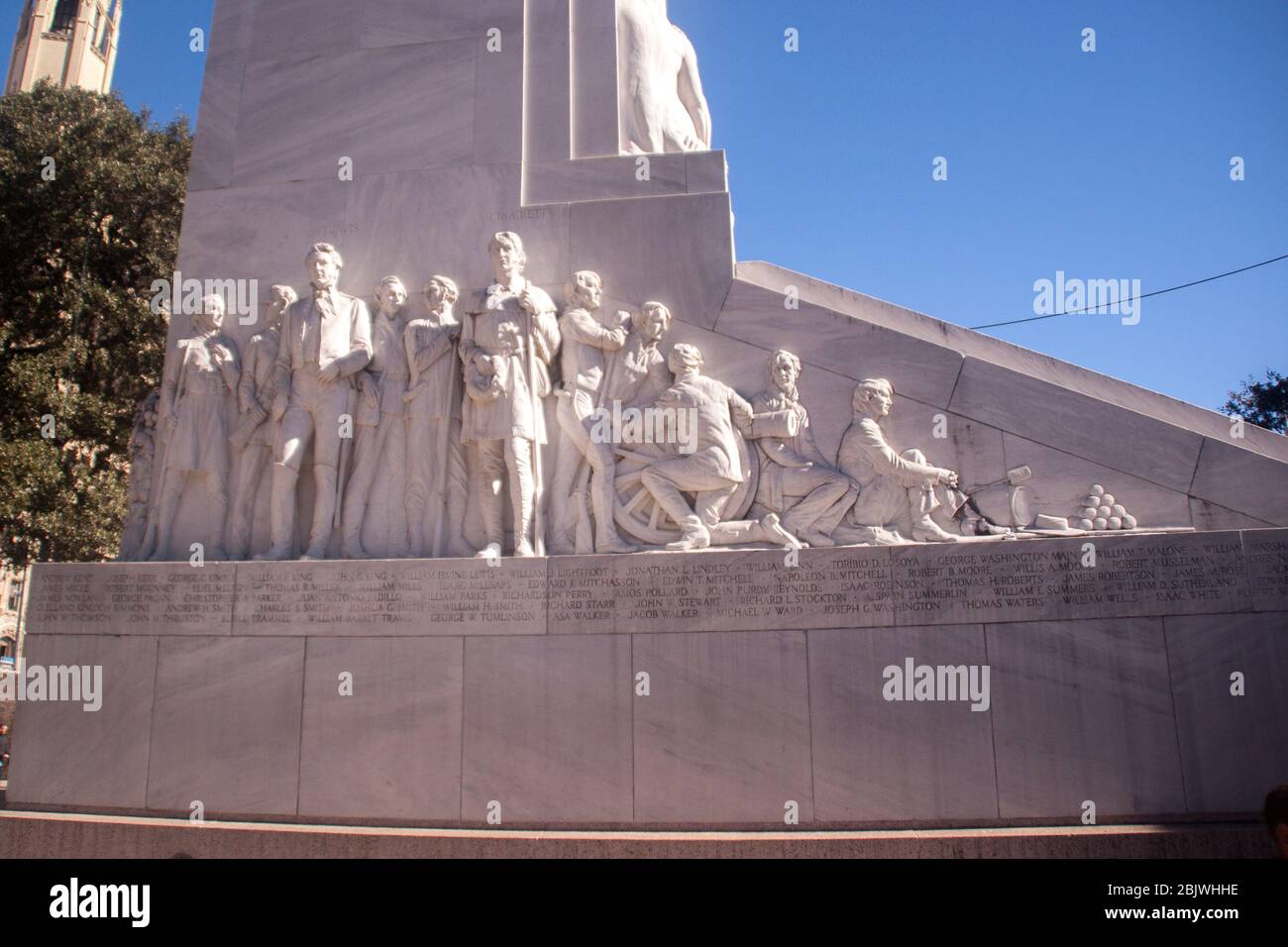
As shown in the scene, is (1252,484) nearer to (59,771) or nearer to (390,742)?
(390,742)

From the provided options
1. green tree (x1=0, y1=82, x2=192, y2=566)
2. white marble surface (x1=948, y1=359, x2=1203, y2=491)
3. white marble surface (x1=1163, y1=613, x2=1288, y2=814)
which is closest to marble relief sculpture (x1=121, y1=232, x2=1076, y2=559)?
white marble surface (x1=948, y1=359, x2=1203, y2=491)

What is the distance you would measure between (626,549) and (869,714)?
2736mm

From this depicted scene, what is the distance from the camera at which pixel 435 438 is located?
9984mm

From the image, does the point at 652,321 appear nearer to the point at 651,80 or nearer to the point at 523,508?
the point at 523,508

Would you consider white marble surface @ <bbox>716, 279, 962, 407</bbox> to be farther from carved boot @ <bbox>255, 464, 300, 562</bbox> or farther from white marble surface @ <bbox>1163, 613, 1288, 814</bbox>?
carved boot @ <bbox>255, 464, 300, 562</bbox>

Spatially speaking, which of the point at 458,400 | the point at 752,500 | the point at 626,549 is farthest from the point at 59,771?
the point at 752,500

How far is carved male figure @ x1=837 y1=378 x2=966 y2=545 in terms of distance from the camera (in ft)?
29.4

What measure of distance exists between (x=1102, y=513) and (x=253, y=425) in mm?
8800

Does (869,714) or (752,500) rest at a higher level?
(752,500)

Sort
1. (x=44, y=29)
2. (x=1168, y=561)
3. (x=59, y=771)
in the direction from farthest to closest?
(x=44, y=29) < (x=59, y=771) < (x=1168, y=561)

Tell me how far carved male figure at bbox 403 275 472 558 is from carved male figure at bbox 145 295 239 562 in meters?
2.19

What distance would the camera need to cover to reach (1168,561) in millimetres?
8180

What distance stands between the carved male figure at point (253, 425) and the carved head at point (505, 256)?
2.48 meters
